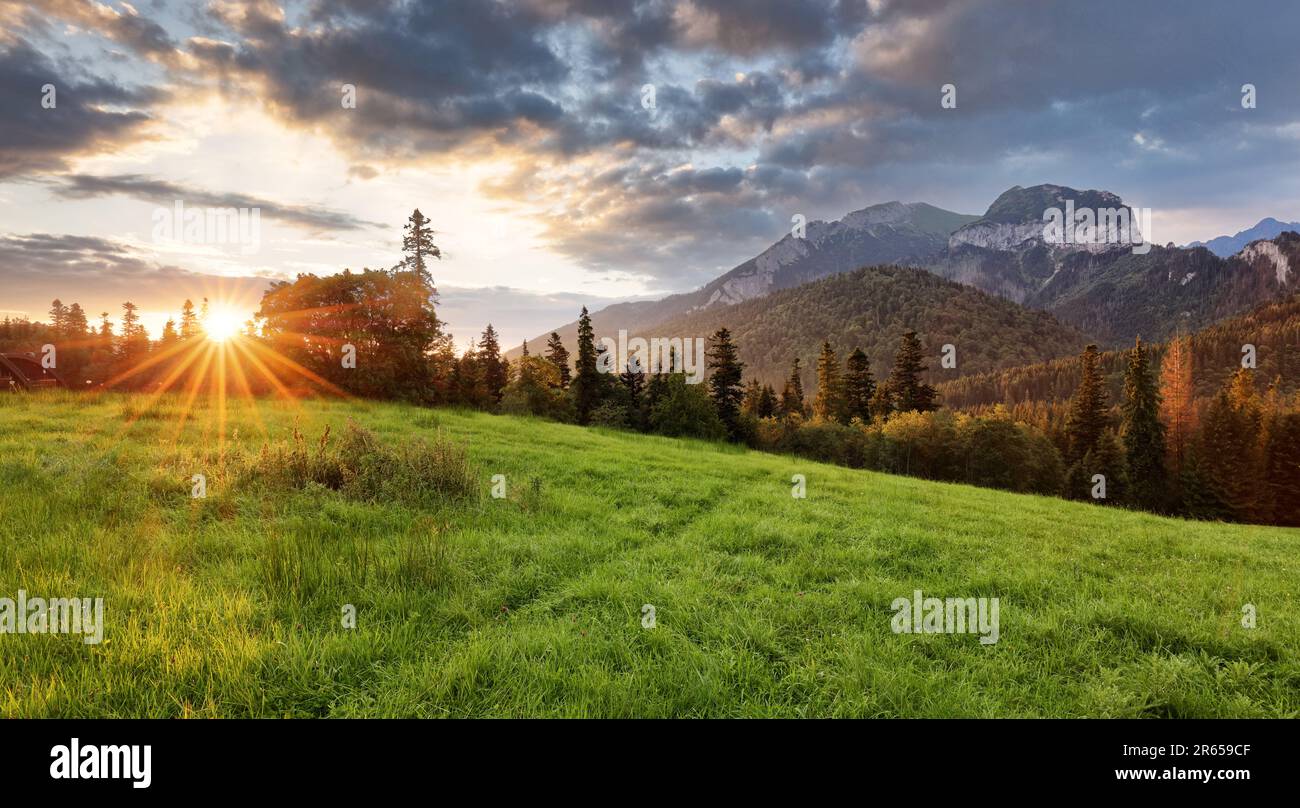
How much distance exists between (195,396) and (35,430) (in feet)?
21.0

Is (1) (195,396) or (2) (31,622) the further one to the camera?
(1) (195,396)

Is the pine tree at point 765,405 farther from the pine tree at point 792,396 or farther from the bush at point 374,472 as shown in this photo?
the bush at point 374,472

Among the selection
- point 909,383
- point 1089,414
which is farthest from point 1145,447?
point 909,383

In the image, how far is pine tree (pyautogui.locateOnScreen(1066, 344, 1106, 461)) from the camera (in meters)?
60.3

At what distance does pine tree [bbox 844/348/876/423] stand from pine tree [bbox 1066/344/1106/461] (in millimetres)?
23512

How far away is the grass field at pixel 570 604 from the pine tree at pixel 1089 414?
64636 millimetres

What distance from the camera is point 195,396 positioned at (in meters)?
17.5

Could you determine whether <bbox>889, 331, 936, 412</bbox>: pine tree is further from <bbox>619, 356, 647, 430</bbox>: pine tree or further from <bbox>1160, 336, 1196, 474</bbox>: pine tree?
<bbox>619, 356, 647, 430</bbox>: pine tree

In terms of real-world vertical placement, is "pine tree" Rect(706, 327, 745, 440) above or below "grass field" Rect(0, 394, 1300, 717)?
above

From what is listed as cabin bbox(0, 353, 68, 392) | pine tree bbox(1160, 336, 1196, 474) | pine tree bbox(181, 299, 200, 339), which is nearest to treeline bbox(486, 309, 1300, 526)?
pine tree bbox(1160, 336, 1196, 474)

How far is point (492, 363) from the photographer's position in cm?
6769

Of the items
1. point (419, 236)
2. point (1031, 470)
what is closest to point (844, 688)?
point (419, 236)

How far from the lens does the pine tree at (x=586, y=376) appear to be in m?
55.4
